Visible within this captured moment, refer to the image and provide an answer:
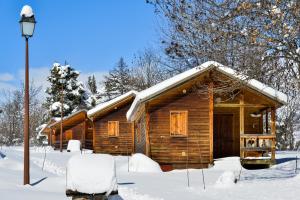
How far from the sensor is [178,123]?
22859 mm

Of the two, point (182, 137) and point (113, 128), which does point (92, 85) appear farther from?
point (182, 137)

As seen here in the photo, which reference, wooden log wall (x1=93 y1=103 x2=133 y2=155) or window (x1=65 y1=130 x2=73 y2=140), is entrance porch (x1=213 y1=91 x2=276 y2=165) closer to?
wooden log wall (x1=93 y1=103 x2=133 y2=155)

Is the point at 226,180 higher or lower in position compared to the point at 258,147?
lower

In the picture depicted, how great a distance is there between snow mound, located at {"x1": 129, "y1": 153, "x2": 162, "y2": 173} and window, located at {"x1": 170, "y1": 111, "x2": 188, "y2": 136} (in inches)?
85.4

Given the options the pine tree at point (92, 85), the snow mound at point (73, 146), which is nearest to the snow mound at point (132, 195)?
the snow mound at point (73, 146)

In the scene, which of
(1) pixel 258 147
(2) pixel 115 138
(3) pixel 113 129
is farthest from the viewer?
(3) pixel 113 129

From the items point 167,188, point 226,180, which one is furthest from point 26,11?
point 226,180

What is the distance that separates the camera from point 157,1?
12.0 meters

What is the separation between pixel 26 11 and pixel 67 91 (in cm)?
4769

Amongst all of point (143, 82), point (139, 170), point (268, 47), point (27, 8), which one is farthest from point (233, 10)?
point (143, 82)

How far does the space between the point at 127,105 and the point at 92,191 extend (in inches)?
1127

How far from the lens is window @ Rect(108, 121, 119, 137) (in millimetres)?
36156

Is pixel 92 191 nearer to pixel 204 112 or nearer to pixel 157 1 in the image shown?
pixel 157 1

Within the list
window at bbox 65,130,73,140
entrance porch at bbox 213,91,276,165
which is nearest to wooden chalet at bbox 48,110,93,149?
window at bbox 65,130,73,140
